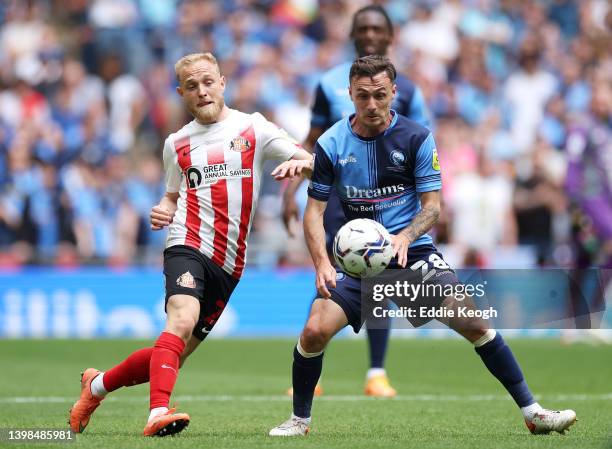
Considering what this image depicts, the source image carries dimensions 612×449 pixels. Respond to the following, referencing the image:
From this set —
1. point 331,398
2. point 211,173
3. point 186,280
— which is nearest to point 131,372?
point 186,280

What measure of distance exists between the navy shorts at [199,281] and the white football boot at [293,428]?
0.77m

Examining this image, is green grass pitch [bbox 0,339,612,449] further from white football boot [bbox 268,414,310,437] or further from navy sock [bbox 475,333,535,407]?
navy sock [bbox 475,333,535,407]

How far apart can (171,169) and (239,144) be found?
44 centimetres

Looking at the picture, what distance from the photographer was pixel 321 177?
261 inches

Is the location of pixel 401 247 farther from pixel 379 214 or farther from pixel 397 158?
pixel 397 158

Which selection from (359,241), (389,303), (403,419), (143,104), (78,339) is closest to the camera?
(359,241)

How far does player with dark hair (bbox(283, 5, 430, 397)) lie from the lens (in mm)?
8727

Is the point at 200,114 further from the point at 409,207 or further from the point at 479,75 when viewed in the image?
the point at 479,75

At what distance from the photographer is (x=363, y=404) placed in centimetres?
853

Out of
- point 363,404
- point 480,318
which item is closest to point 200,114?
point 480,318

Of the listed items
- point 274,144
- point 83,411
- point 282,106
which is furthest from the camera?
point 282,106

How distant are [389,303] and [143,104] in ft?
41.0

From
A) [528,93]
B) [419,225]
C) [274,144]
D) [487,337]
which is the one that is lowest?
[487,337]

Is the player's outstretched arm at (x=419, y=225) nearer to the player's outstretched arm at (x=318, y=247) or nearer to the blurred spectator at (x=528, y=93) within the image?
the player's outstretched arm at (x=318, y=247)
